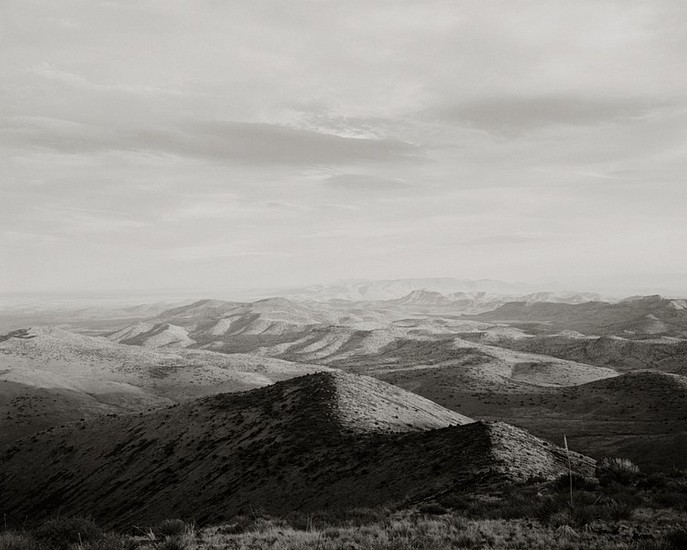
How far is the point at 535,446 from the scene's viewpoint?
Answer: 1995cm

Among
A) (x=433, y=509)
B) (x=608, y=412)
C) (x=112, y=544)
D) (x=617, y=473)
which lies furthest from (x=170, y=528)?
(x=608, y=412)

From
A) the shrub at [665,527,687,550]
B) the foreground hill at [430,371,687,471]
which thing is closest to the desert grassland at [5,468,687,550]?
the shrub at [665,527,687,550]

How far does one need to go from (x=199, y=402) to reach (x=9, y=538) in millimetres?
27250

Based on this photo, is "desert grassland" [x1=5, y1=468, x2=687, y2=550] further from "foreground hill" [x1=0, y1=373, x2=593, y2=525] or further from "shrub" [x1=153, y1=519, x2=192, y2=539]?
"foreground hill" [x1=0, y1=373, x2=593, y2=525]

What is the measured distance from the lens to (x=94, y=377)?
270 ft

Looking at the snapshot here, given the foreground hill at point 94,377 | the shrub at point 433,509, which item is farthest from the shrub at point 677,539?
the foreground hill at point 94,377

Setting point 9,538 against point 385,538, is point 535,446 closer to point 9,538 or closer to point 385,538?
point 385,538

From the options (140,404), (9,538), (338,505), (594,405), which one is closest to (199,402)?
(338,505)

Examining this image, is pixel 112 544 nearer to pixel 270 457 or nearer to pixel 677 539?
pixel 677 539

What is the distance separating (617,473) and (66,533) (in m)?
16.6

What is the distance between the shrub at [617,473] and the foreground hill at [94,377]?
5856 centimetres

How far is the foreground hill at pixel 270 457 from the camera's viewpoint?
1859 cm

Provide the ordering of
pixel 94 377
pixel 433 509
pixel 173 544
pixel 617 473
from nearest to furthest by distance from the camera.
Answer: pixel 173 544 < pixel 433 509 < pixel 617 473 < pixel 94 377

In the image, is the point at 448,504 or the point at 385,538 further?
the point at 448,504
